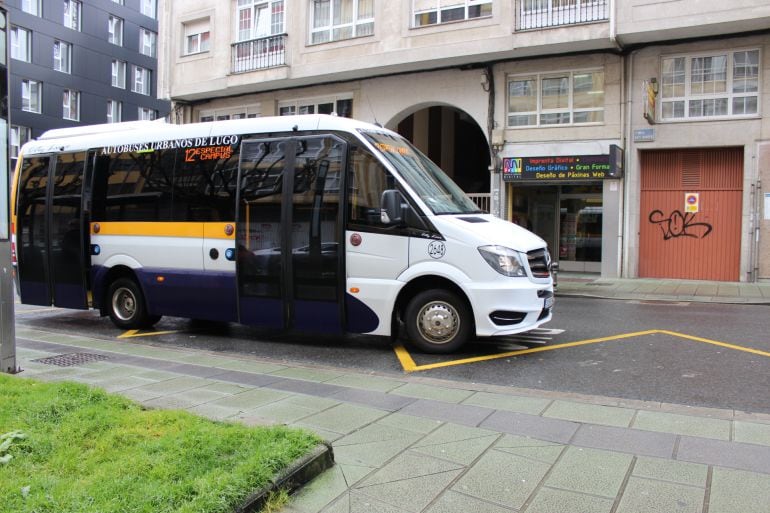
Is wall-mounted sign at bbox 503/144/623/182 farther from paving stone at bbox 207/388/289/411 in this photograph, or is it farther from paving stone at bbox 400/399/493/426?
paving stone at bbox 207/388/289/411

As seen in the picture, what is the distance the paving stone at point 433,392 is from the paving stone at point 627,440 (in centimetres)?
119

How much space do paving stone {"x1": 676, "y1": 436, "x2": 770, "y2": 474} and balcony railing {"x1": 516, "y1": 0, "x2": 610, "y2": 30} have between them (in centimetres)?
1442

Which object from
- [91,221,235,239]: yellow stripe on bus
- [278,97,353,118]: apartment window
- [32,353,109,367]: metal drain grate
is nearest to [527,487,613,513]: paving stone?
[32,353,109,367]: metal drain grate

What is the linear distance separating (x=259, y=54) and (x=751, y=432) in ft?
68.0

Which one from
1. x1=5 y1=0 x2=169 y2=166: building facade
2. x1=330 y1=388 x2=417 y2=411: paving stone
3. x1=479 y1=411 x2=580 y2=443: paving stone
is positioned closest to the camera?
x1=479 y1=411 x2=580 y2=443: paving stone

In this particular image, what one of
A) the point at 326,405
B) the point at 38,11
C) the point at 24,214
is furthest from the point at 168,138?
the point at 38,11

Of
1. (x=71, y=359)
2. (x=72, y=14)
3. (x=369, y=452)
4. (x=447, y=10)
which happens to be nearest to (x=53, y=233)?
(x=71, y=359)

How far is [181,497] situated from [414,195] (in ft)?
15.9

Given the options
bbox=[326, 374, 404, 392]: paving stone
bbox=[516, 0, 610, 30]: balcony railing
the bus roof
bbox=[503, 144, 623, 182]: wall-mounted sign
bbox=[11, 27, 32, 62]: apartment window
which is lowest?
bbox=[326, 374, 404, 392]: paving stone

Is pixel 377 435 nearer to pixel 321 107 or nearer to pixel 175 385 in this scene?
pixel 175 385

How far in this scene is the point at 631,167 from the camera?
17031 millimetres

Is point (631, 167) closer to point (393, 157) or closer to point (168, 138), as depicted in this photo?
point (393, 157)

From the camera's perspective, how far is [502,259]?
7.04m

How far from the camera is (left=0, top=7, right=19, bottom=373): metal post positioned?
19.8 ft
